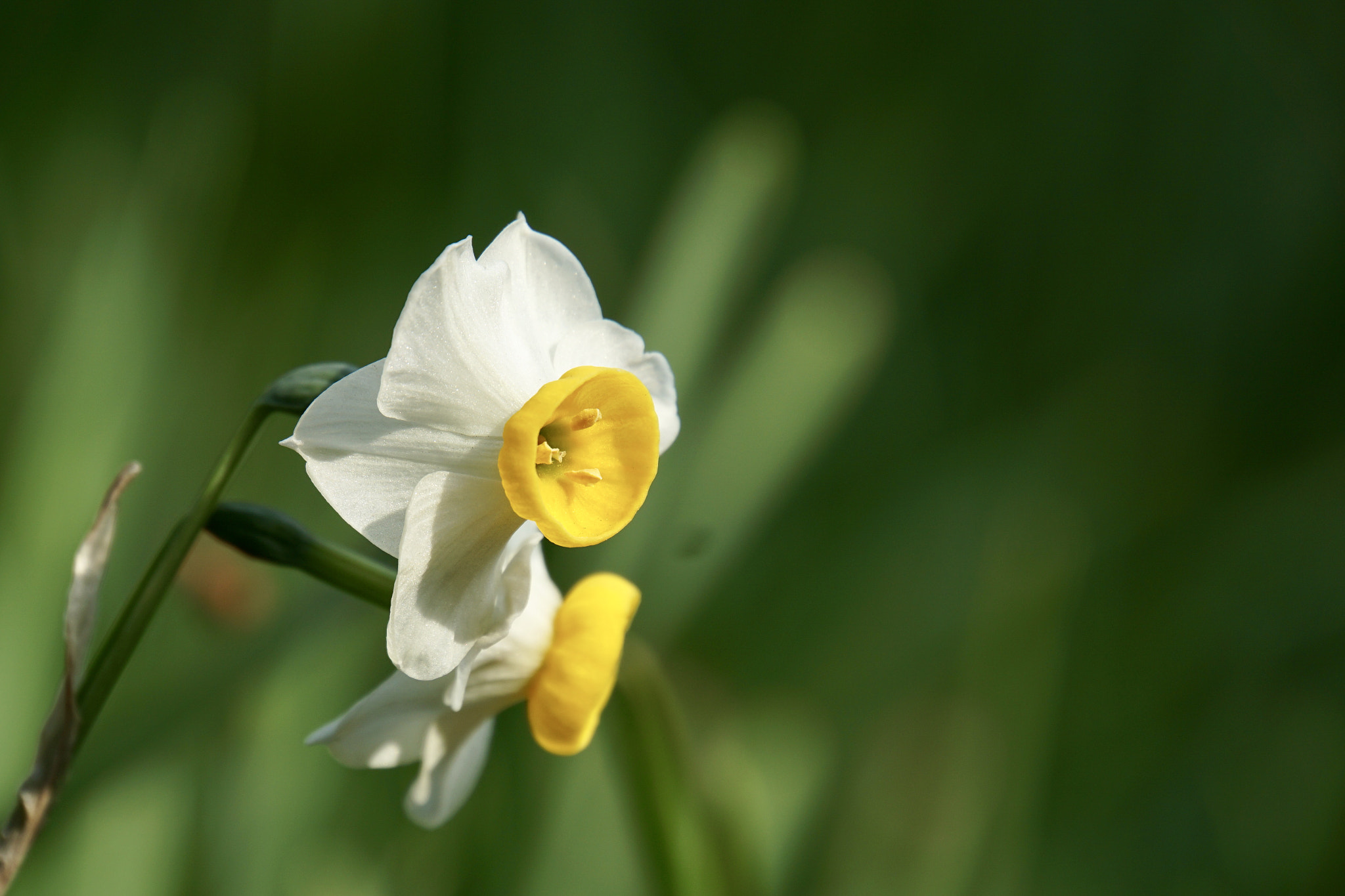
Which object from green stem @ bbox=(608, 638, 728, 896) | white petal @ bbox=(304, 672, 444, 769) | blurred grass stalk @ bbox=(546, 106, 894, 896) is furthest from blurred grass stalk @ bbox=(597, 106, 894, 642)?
white petal @ bbox=(304, 672, 444, 769)

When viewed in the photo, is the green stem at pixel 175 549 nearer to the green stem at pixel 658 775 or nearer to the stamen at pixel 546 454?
the stamen at pixel 546 454

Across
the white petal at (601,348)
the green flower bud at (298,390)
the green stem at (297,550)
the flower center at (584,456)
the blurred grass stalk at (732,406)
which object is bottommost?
the blurred grass stalk at (732,406)

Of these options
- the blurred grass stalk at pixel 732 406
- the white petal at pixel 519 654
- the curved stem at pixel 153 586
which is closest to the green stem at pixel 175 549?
the curved stem at pixel 153 586

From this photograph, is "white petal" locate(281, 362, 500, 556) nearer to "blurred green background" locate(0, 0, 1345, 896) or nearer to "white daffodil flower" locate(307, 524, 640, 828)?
"white daffodil flower" locate(307, 524, 640, 828)

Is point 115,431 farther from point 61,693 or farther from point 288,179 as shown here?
point 288,179

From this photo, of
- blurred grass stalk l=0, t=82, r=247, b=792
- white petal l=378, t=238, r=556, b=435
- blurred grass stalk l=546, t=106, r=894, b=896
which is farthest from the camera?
blurred grass stalk l=546, t=106, r=894, b=896

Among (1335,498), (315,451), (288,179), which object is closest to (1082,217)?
(1335,498)

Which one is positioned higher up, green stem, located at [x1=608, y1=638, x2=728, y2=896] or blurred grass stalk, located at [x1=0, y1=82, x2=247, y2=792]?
green stem, located at [x1=608, y1=638, x2=728, y2=896]
